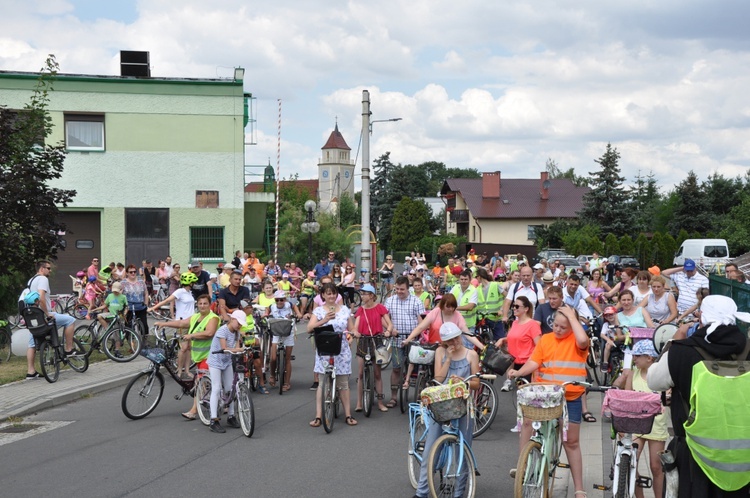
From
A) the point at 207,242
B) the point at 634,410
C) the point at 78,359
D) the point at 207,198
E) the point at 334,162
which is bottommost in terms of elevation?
the point at 78,359

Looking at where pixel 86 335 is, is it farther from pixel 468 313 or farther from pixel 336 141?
pixel 336 141

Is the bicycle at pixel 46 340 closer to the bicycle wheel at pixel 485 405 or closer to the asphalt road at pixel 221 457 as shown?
the asphalt road at pixel 221 457

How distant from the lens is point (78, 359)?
15.0m

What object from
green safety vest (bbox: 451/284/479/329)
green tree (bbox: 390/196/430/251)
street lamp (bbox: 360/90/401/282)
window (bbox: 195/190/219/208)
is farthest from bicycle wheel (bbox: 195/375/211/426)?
green tree (bbox: 390/196/430/251)

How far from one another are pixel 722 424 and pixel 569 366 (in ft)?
8.27

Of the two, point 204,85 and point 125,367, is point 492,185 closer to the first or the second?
point 204,85

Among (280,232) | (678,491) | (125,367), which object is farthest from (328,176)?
(678,491)

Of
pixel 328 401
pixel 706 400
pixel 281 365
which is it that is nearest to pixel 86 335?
pixel 281 365

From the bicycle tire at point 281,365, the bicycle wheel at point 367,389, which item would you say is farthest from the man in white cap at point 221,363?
the bicycle tire at point 281,365

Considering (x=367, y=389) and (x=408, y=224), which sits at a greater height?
(x=408, y=224)

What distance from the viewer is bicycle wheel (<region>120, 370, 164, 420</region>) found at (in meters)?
11.2

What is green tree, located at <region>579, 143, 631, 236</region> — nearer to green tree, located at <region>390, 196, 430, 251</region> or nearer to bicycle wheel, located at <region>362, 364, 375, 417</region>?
green tree, located at <region>390, 196, 430, 251</region>

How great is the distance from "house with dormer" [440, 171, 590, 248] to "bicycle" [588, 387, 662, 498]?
7309cm

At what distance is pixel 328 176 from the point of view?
148 m
